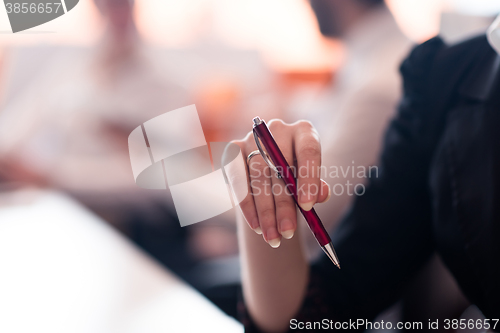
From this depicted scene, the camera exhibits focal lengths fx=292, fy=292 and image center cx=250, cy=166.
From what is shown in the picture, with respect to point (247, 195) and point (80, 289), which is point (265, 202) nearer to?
point (247, 195)

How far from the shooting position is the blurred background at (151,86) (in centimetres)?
40

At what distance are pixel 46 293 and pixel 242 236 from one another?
0.55 ft

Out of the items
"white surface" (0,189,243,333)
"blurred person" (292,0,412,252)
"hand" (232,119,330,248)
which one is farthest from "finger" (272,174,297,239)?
"blurred person" (292,0,412,252)

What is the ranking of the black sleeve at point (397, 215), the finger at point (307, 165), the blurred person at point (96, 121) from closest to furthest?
the finger at point (307, 165)
the black sleeve at point (397, 215)
the blurred person at point (96, 121)

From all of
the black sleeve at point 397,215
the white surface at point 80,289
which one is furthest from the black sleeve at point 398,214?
the white surface at point 80,289

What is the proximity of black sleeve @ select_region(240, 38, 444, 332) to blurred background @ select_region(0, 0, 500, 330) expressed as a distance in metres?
0.08

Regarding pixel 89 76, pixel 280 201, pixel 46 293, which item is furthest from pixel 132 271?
pixel 89 76

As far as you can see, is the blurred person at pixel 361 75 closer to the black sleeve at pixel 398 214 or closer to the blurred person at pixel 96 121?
the black sleeve at pixel 398 214

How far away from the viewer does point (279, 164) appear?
0.15 m

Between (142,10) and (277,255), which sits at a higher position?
(142,10)

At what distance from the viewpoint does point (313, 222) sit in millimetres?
152

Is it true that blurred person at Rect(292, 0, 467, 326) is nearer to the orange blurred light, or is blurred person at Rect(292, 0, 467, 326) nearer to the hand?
the orange blurred light

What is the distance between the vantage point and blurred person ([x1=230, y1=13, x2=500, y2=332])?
170mm

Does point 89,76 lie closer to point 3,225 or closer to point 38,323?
point 3,225
